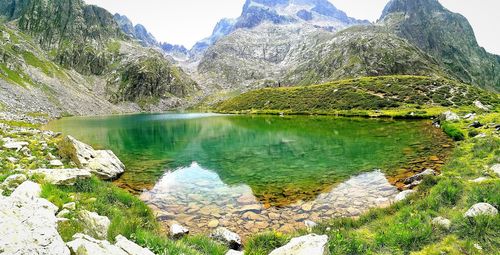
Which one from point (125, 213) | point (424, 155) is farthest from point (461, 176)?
point (125, 213)

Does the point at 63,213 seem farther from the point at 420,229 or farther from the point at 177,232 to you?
the point at 420,229

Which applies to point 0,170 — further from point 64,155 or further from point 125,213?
point 64,155

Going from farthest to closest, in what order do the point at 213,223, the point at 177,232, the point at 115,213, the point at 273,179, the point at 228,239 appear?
the point at 273,179 → the point at 213,223 → the point at 177,232 → the point at 228,239 → the point at 115,213

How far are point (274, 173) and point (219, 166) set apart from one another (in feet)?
22.4

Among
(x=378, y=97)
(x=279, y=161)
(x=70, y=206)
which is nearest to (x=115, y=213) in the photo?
(x=70, y=206)

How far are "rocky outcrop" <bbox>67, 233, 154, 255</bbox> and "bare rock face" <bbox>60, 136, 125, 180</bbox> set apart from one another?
18249mm

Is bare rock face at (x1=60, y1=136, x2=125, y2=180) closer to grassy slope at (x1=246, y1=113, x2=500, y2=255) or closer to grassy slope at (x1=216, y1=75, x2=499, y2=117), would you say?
grassy slope at (x1=246, y1=113, x2=500, y2=255)

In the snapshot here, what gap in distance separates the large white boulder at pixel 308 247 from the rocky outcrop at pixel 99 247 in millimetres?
4216

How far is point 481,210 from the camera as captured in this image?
10188mm

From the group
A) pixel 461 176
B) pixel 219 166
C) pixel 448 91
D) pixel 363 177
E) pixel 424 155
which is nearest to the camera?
pixel 461 176

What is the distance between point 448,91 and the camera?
103188 millimetres

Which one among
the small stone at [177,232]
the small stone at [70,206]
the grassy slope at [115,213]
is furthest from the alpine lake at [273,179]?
the small stone at [70,206]

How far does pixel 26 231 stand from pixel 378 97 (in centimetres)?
11561

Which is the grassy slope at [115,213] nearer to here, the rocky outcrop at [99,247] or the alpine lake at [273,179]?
the rocky outcrop at [99,247]
